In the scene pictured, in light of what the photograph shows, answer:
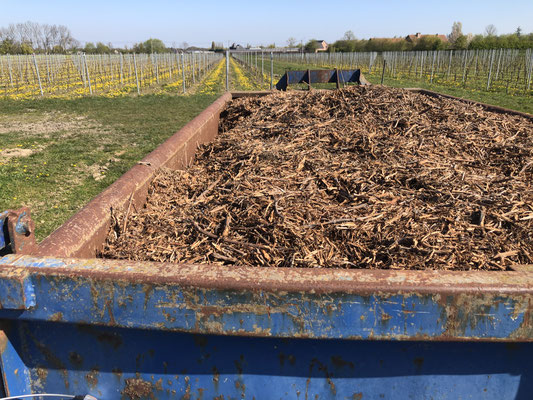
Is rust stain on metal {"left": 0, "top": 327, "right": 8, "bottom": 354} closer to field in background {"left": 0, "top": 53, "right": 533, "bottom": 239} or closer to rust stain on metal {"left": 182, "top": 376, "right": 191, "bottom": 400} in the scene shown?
rust stain on metal {"left": 182, "top": 376, "right": 191, "bottom": 400}

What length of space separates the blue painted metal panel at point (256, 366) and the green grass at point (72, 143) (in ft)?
13.4

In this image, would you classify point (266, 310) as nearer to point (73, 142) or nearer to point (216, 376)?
point (216, 376)

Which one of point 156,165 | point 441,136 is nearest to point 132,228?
point 156,165

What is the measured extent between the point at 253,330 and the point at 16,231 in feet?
2.48

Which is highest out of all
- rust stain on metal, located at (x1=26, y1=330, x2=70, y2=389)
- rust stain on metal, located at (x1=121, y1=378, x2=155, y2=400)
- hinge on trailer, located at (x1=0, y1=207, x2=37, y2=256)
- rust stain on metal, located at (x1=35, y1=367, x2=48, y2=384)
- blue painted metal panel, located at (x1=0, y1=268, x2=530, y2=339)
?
hinge on trailer, located at (x1=0, y1=207, x2=37, y2=256)

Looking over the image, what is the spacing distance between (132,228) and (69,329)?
2.14 ft

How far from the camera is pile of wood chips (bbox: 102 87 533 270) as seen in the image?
1.55m

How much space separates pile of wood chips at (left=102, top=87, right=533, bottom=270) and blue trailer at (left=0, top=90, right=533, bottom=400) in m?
0.34

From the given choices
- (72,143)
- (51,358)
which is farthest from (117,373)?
(72,143)

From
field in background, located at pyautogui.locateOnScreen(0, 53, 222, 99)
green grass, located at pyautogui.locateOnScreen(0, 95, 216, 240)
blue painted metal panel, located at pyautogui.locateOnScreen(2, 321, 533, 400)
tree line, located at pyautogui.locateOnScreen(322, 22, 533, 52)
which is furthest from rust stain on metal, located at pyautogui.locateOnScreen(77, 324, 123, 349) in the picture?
tree line, located at pyautogui.locateOnScreen(322, 22, 533, 52)

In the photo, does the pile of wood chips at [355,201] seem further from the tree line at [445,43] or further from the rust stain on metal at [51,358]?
the tree line at [445,43]

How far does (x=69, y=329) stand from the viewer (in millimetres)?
1249

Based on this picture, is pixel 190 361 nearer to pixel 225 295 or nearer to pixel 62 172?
pixel 225 295

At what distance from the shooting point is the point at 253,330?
1.14 metres
